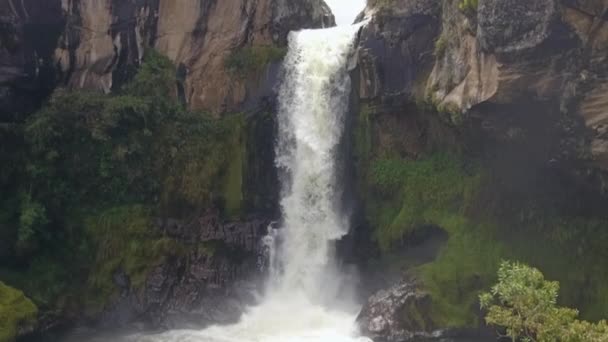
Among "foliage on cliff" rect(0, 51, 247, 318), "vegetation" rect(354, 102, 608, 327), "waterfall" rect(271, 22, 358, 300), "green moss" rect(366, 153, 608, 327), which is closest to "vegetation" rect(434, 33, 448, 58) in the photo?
"vegetation" rect(354, 102, 608, 327)

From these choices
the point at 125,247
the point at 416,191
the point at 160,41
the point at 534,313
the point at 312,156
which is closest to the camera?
the point at 534,313

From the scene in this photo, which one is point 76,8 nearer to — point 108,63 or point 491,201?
point 108,63

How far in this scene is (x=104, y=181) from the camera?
89.2 feet

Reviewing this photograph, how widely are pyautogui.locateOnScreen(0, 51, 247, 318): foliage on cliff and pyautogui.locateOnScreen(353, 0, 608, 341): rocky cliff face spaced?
6.82 meters

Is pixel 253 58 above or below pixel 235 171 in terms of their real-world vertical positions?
above

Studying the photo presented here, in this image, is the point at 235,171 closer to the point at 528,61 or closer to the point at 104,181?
the point at 104,181

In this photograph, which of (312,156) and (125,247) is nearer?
(125,247)

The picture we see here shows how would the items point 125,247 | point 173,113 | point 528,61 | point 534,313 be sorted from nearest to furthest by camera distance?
point 534,313 < point 528,61 < point 125,247 < point 173,113

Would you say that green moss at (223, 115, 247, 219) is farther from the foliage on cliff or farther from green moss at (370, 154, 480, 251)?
green moss at (370, 154, 480, 251)

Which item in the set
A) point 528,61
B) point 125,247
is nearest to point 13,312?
point 125,247

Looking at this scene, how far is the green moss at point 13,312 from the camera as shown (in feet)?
70.9

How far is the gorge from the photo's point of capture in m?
22.2

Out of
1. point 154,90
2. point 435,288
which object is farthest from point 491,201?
point 154,90

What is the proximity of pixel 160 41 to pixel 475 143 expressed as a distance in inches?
615
